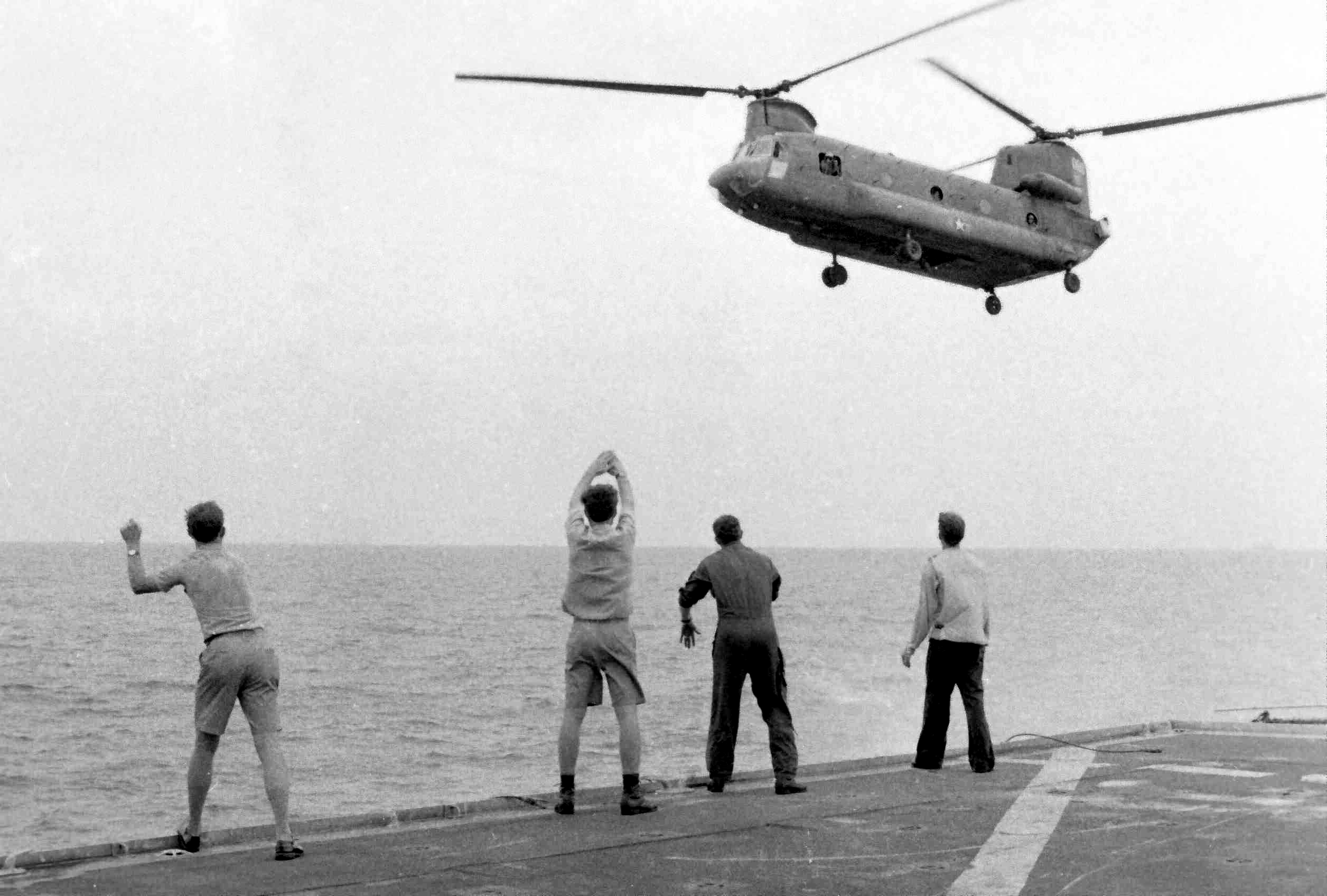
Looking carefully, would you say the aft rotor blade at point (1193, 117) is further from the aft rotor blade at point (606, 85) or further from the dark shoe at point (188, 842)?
the dark shoe at point (188, 842)

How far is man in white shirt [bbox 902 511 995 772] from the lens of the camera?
11.6 metres

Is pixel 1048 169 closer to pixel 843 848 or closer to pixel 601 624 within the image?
pixel 601 624

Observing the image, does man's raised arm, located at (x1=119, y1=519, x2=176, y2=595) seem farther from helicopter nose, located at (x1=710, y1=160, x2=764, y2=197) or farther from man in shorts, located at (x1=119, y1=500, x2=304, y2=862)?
helicopter nose, located at (x1=710, y1=160, x2=764, y2=197)

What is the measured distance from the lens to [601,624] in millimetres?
9281

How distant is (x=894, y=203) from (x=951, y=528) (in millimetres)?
7611

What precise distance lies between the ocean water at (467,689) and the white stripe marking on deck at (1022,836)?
18.3 m

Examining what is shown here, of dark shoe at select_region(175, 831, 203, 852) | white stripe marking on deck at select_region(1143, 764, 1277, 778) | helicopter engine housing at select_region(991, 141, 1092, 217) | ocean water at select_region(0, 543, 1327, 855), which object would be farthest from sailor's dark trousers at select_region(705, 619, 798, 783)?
ocean water at select_region(0, 543, 1327, 855)

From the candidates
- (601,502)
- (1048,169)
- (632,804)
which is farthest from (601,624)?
(1048,169)

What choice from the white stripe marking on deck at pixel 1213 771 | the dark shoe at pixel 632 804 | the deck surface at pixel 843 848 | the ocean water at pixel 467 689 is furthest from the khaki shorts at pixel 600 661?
the ocean water at pixel 467 689

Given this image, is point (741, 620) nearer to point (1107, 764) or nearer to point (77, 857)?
point (1107, 764)

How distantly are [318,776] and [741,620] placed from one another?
91.5 feet

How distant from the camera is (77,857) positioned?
25.4 ft

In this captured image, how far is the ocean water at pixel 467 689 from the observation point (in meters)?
34.1

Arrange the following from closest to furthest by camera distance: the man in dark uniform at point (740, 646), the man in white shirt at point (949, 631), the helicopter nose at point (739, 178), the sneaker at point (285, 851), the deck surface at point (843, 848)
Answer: the deck surface at point (843, 848)
the sneaker at point (285, 851)
the man in dark uniform at point (740, 646)
the man in white shirt at point (949, 631)
the helicopter nose at point (739, 178)
